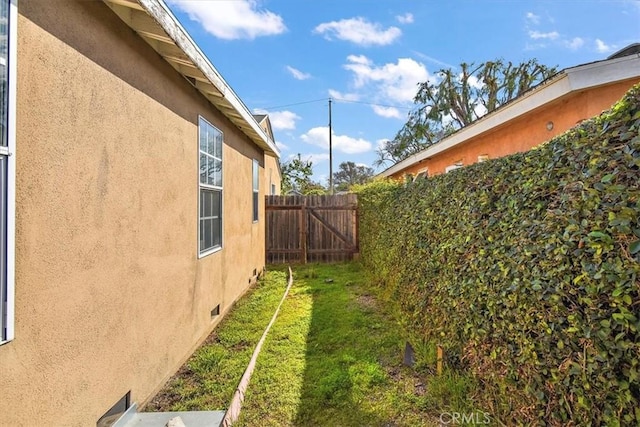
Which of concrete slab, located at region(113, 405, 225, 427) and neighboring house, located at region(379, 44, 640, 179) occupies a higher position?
neighboring house, located at region(379, 44, 640, 179)

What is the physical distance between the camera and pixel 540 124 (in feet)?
17.2

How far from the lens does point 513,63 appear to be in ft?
69.0

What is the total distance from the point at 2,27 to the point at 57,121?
21.1 inches

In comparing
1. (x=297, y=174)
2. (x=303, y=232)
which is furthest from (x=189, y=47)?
(x=297, y=174)

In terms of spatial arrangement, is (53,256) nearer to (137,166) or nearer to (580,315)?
(137,166)

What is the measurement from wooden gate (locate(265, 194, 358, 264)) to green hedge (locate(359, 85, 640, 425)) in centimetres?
760

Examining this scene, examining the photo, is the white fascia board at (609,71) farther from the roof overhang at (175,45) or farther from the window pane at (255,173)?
the window pane at (255,173)

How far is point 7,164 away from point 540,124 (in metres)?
6.35

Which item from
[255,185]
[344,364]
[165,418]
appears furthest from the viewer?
[255,185]

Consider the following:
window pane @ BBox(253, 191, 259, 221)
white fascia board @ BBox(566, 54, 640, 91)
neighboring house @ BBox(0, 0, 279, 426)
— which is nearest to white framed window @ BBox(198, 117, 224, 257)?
neighboring house @ BBox(0, 0, 279, 426)

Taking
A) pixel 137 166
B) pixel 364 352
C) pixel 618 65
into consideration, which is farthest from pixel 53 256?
pixel 618 65

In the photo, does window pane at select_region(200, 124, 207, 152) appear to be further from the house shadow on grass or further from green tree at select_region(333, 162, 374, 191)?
green tree at select_region(333, 162, 374, 191)

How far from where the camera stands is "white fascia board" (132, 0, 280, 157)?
108 inches

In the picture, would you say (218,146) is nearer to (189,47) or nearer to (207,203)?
(207,203)
